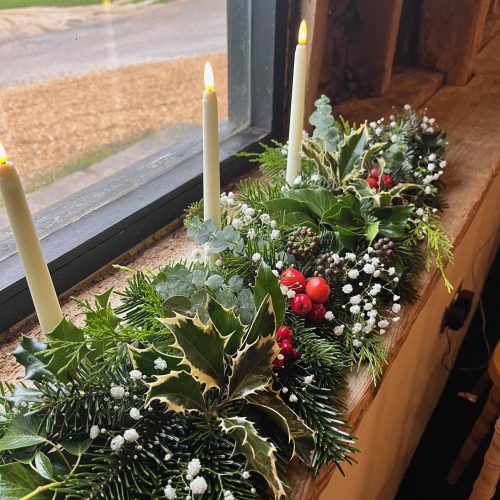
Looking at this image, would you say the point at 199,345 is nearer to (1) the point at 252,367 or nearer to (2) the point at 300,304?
(1) the point at 252,367

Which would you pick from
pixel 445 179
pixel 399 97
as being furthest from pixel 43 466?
pixel 399 97

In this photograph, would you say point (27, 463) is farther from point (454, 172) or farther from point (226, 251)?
point (454, 172)

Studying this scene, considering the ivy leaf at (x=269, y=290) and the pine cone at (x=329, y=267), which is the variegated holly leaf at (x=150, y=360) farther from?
the pine cone at (x=329, y=267)

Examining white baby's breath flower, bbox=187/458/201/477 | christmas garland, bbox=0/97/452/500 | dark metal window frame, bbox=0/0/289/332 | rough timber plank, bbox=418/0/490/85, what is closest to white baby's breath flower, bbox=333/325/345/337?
christmas garland, bbox=0/97/452/500

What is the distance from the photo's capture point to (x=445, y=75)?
4.52 ft

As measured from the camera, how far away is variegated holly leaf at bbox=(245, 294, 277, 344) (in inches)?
17.9

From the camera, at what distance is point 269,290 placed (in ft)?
1.61

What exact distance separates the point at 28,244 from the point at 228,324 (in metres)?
0.17

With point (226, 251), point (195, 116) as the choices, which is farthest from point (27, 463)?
point (195, 116)

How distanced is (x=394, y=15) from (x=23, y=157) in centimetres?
83

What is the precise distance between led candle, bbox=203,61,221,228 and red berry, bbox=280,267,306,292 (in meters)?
0.09

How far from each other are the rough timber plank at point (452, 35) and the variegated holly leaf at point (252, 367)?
3.75ft

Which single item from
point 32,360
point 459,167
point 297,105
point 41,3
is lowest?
point 459,167

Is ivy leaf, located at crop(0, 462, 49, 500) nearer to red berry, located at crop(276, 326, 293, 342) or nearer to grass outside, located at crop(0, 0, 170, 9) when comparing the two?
red berry, located at crop(276, 326, 293, 342)
